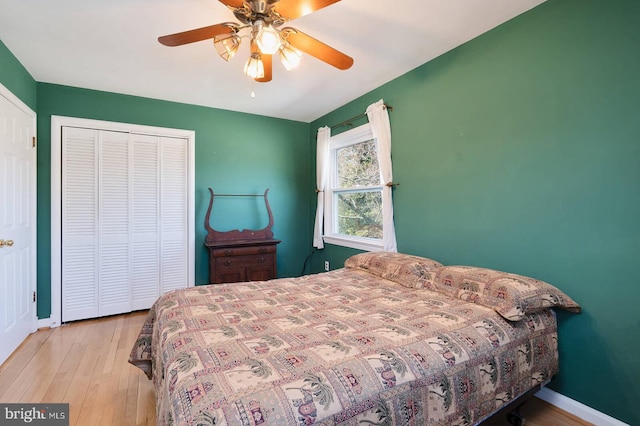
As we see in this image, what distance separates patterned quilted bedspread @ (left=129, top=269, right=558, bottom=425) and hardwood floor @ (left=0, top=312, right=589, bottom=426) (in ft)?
0.81

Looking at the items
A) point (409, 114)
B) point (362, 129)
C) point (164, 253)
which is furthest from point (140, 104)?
point (409, 114)

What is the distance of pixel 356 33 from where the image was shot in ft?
7.14

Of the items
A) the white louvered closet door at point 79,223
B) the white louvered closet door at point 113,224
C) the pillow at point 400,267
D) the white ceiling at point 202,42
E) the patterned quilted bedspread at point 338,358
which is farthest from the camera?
the white louvered closet door at point 113,224

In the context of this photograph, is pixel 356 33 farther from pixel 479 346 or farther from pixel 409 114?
pixel 479 346

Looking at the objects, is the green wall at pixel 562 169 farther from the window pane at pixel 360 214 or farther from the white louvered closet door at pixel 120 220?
the white louvered closet door at pixel 120 220

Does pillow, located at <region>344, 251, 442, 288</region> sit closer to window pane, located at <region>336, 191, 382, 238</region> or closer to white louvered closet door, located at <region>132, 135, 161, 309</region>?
window pane, located at <region>336, 191, 382, 238</region>

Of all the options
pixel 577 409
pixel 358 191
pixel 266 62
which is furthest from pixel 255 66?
pixel 577 409

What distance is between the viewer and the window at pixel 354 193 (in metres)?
3.35

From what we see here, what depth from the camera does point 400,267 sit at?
2.36 m

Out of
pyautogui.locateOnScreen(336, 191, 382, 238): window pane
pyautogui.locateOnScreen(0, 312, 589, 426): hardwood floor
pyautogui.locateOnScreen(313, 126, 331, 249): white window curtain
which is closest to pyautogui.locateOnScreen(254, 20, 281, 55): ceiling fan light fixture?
pyautogui.locateOnScreen(336, 191, 382, 238): window pane

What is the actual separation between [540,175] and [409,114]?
1.28 m

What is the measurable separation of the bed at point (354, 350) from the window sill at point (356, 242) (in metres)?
1.04

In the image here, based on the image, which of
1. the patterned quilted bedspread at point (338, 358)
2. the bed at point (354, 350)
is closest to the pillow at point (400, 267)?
the bed at point (354, 350)

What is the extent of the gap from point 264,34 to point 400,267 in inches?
72.5
